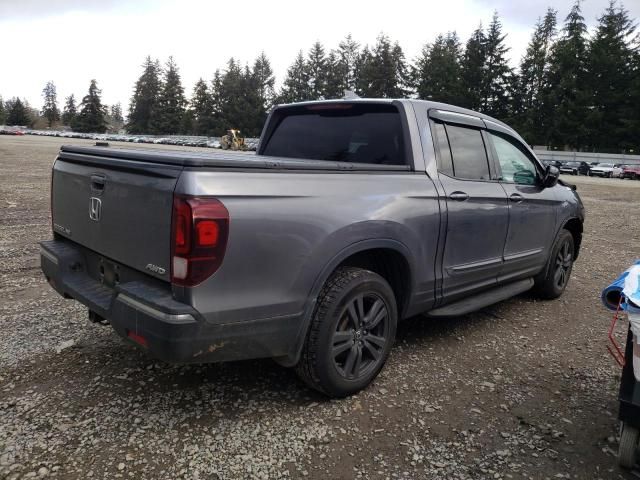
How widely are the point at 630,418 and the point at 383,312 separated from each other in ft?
4.62

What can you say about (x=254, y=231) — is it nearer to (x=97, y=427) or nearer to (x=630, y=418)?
(x=97, y=427)

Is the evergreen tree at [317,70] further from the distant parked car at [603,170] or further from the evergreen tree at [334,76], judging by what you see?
the distant parked car at [603,170]

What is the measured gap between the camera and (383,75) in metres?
76.5

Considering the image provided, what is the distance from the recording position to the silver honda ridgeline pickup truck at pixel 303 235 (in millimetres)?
2320

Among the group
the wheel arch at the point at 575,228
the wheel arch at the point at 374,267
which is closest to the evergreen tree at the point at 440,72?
the wheel arch at the point at 575,228

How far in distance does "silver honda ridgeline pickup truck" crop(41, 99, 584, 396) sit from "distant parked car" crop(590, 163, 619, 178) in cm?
4079

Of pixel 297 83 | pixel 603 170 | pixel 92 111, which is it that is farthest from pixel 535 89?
pixel 92 111


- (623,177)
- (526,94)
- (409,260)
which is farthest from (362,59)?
(409,260)

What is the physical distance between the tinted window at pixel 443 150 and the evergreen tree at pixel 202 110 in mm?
86703

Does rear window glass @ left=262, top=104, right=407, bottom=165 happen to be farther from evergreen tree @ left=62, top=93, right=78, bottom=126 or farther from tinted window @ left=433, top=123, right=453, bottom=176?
evergreen tree @ left=62, top=93, right=78, bottom=126

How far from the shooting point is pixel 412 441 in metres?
2.70

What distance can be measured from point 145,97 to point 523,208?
104056 mm

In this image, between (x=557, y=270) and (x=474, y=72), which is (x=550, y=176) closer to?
(x=557, y=270)

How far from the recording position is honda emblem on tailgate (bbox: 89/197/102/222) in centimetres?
284
